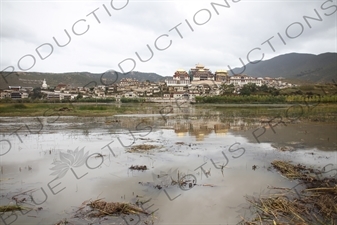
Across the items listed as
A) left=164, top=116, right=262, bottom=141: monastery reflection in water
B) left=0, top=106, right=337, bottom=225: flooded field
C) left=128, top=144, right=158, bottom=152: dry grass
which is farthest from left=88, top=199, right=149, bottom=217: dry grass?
left=164, top=116, right=262, bottom=141: monastery reflection in water

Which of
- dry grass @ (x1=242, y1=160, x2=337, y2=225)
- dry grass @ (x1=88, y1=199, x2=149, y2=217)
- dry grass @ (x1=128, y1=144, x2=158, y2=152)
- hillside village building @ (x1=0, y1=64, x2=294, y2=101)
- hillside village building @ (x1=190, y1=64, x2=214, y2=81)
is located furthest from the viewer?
hillside village building @ (x1=190, y1=64, x2=214, y2=81)

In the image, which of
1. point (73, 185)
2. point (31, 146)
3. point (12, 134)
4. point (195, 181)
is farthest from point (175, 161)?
point (12, 134)

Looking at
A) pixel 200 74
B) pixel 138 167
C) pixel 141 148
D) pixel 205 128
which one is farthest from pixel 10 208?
pixel 200 74

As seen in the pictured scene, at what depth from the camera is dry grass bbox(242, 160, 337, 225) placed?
4.87 metres

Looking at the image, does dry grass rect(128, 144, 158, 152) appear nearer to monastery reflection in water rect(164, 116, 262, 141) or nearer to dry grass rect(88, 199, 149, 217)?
monastery reflection in water rect(164, 116, 262, 141)

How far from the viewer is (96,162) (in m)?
9.23

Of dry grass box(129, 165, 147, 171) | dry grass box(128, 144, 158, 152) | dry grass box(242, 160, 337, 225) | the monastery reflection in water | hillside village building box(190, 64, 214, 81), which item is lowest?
dry grass box(242, 160, 337, 225)

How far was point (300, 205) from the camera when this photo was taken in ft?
17.7

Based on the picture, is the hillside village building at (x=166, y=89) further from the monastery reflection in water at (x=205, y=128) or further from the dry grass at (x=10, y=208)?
the dry grass at (x=10, y=208)

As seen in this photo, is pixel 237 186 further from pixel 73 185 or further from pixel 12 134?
pixel 12 134

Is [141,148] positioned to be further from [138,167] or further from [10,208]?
[10,208]

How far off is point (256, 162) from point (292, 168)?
4.39 ft

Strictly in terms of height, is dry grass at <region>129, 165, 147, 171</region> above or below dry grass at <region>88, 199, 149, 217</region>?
above

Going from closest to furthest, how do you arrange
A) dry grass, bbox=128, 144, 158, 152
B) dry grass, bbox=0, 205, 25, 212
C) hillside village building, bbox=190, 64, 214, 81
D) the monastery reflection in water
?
dry grass, bbox=0, 205, 25, 212, dry grass, bbox=128, 144, 158, 152, the monastery reflection in water, hillside village building, bbox=190, 64, 214, 81
